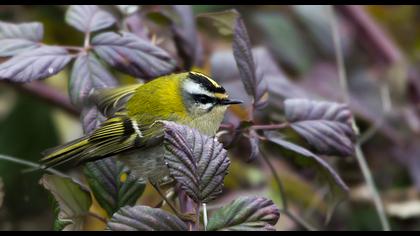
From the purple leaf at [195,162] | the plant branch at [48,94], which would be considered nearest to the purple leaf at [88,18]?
the purple leaf at [195,162]

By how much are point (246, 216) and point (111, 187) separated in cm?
45

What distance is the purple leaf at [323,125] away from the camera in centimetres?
212

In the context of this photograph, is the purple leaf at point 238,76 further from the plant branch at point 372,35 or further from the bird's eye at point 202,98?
the plant branch at point 372,35

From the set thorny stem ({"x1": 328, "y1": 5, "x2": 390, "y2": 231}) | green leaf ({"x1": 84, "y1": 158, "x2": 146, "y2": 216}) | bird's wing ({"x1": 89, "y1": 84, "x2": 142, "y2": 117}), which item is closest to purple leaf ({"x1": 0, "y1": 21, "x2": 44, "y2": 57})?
bird's wing ({"x1": 89, "y1": 84, "x2": 142, "y2": 117})

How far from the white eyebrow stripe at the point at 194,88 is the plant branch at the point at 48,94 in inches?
37.3

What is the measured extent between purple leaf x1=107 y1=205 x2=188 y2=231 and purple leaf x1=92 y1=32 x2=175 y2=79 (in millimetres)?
666

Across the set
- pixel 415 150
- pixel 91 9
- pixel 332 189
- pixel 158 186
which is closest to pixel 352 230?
pixel 415 150

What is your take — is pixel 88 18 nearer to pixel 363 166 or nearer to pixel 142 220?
pixel 142 220

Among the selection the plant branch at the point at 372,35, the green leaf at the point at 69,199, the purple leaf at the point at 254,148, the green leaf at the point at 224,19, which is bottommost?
the green leaf at the point at 69,199

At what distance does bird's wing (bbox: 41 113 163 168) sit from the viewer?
2.03 metres

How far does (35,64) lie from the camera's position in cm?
195

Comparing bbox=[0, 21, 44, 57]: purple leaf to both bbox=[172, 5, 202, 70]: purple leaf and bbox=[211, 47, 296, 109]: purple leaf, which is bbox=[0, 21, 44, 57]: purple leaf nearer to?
bbox=[172, 5, 202, 70]: purple leaf

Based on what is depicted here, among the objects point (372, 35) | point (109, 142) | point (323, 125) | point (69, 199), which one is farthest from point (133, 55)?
point (372, 35)
